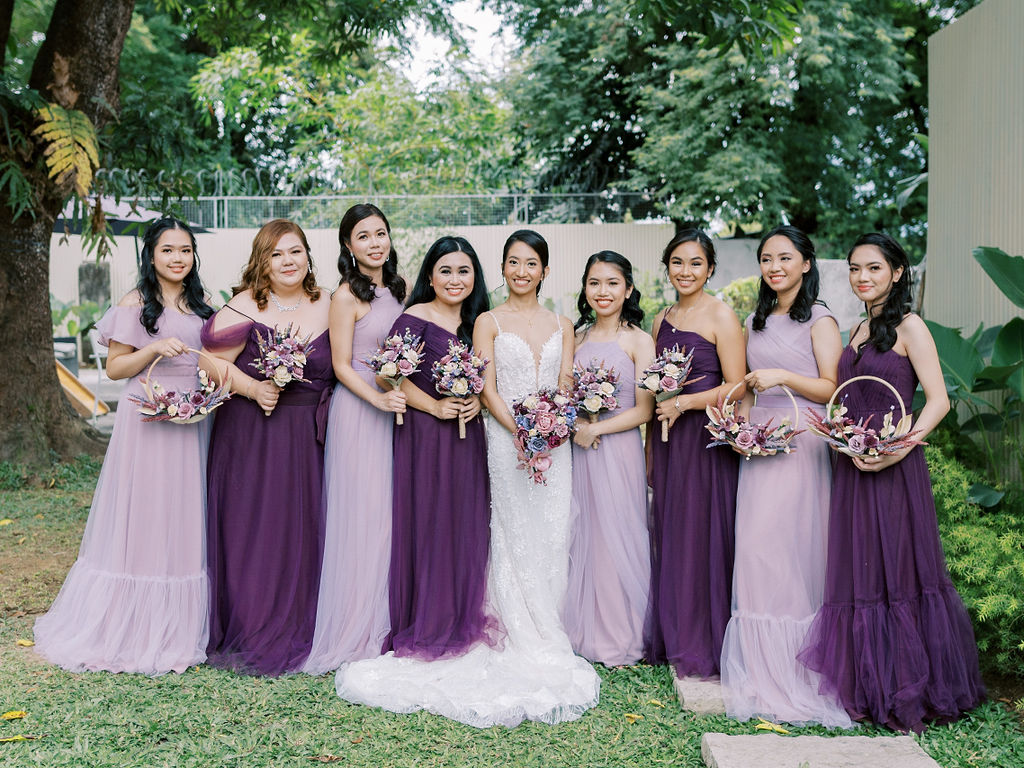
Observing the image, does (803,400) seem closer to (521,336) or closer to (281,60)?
(521,336)

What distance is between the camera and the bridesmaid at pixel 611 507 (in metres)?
5.02

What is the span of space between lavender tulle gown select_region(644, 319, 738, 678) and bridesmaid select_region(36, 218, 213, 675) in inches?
97.2

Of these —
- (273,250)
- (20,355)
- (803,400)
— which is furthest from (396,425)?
(20,355)

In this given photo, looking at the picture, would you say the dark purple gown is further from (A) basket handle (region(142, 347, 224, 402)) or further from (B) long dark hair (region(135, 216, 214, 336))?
(B) long dark hair (region(135, 216, 214, 336))

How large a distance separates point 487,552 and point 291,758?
1556 mm

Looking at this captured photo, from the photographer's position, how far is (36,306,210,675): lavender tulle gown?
500cm

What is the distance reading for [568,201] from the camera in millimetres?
23969

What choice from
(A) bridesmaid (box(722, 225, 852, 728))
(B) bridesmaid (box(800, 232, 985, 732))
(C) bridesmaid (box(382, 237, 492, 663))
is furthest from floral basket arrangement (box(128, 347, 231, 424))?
(B) bridesmaid (box(800, 232, 985, 732))

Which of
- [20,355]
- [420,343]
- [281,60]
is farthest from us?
[281,60]

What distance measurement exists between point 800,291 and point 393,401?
215 cm

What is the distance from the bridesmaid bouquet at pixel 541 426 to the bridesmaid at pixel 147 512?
1.82 metres

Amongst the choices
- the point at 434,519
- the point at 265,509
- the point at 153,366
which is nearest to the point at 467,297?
the point at 434,519

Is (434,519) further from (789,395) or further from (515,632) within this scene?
(789,395)

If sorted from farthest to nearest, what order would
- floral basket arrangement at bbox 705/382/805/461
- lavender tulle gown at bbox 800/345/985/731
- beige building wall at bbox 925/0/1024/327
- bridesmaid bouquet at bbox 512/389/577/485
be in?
1. beige building wall at bbox 925/0/1024/327
2. bridesmaid bouquet at bbox 512/389/577/485
3. floral basket arrangement at bbox 705/382/805/461
4. lavender tulle gown at bbox 800/345/985/731
